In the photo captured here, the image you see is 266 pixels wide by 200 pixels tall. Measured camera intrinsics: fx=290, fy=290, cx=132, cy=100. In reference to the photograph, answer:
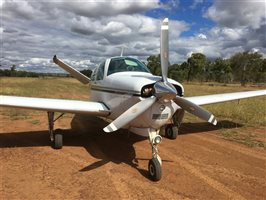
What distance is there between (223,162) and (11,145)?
21.1 feet

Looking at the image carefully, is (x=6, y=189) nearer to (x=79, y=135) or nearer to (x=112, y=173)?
(x=112, y=173)

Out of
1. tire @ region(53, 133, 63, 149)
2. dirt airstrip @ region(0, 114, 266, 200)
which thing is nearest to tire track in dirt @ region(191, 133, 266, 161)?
dirt airstrip @ region(0, 114, 266, 200)

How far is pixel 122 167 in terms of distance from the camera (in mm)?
7324

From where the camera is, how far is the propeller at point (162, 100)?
627 cm

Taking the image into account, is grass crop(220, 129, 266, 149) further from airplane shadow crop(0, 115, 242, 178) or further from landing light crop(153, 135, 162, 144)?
landing light crop(153, 135, 162, 144)

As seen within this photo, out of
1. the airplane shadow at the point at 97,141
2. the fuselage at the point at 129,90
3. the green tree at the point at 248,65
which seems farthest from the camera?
the green tree at the point at 248,65

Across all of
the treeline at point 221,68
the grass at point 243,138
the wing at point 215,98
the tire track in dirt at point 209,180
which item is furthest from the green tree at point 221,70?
the tire track in dirt at point 209,180

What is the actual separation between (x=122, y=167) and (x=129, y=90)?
1955 millimetres

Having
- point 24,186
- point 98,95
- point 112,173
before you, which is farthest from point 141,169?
point 98,95

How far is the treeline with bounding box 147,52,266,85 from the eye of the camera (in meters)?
73.2

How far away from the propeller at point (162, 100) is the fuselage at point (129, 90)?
20cm

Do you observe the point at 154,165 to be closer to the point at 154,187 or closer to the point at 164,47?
the point at 154,187

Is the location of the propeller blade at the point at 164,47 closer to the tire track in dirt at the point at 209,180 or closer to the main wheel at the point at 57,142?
the tire track in dirt at the point at 209,180

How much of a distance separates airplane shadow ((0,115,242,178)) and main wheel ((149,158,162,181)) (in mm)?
265
